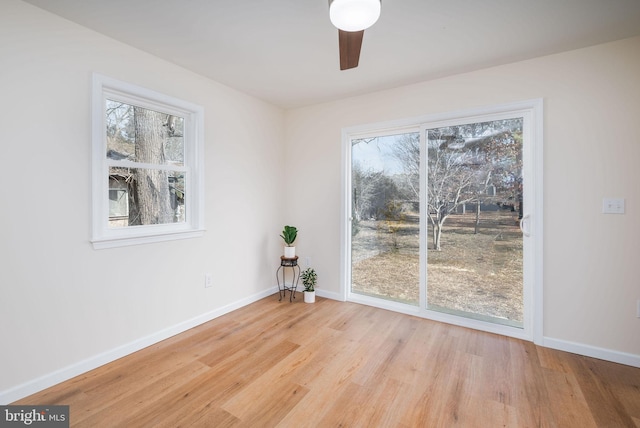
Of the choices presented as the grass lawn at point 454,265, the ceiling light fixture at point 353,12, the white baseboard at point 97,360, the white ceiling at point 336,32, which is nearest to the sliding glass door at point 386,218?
the grass lawn at point 454,265

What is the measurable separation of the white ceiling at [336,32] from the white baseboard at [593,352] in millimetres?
2367

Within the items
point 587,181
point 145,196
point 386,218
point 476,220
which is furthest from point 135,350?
point 587,181

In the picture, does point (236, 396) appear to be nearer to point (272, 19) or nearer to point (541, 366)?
point (541, 366)

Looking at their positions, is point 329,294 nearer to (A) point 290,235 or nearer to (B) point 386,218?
(A) point 290,235

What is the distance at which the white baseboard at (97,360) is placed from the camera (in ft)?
5.79

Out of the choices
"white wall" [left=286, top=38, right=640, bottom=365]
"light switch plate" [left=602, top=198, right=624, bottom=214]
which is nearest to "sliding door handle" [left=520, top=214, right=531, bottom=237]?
"white wall" [left=286, top=38, right=640, bottom=365]

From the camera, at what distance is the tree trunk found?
2.44 meters

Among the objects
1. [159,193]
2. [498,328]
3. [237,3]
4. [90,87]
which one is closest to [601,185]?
[498,328]

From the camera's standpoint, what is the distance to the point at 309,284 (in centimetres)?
349

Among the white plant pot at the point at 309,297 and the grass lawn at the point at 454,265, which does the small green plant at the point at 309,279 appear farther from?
the grass lawn at the point at 454,265

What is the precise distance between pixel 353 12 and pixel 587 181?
2.29m

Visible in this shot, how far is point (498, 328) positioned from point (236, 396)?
235 centimetres

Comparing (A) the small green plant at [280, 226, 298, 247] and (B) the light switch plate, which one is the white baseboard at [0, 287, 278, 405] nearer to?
(A) the small green plant at [280, 226, 298, 247]

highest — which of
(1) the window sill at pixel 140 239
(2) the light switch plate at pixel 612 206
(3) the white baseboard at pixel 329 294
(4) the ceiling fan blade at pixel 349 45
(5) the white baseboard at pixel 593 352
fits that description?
(4) the ceiling fan blade at pixel 349 45
